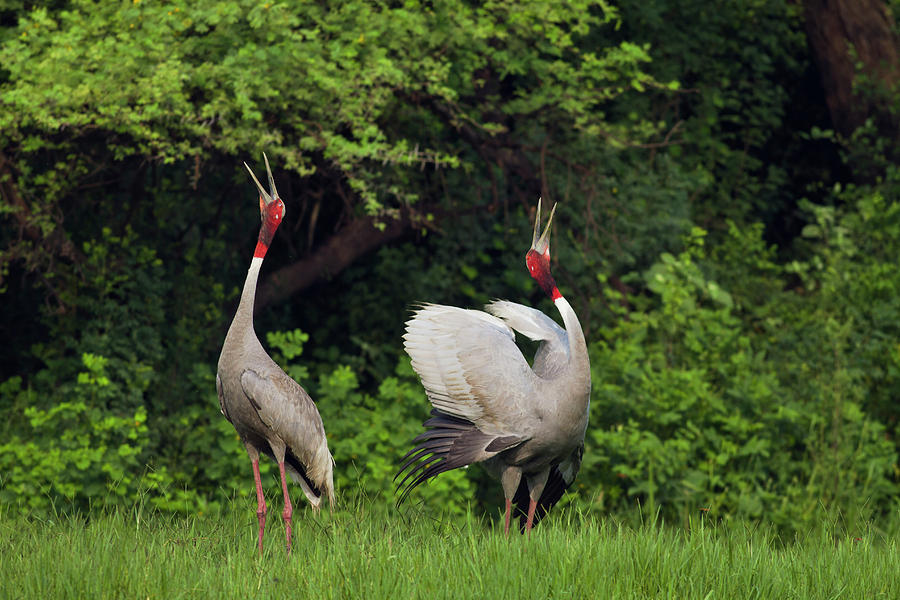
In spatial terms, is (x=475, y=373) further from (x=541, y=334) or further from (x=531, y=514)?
(x=531, y=514)

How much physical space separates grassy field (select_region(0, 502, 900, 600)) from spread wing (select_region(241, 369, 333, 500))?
28 centimetres

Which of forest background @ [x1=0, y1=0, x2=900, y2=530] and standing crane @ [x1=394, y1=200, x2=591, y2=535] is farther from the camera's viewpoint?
forest background @ [x1=0, y1=0, x2=900, y2=530]

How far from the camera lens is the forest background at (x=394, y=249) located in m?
7.16

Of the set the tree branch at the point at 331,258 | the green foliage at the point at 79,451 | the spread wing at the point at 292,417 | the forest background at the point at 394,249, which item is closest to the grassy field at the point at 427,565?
the spread wing at the point at 292,417

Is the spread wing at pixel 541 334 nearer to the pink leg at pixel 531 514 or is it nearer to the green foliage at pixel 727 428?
the pink leg at pixel 531 514

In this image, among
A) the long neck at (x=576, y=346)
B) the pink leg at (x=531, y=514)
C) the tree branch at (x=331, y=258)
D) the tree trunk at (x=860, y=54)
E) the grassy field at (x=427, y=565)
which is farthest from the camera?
the tree trunk at (x=860, y=54)

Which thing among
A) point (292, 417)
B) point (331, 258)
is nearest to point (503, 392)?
point (292, 417)

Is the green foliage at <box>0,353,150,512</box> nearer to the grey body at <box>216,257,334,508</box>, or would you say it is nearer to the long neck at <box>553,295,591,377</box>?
the grey body at <box>216,257,334,508</box>

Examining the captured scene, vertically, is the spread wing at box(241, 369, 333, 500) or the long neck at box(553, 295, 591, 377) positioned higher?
the long neck at box(553, 295, 591, 377)

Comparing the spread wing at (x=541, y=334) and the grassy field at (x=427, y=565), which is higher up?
the spread wing at (x=541, y=334)

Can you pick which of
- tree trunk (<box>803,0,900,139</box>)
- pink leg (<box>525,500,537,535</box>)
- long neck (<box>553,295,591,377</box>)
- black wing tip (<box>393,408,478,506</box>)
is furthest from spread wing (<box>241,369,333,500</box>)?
tree trunk (<box>803,0,900,139</box>)

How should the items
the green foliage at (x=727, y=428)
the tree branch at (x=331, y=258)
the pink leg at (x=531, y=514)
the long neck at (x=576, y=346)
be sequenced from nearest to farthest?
the long neck at (x=576, y=346)
the pink leg at (x=531, y=514)
the green foliage at (x=727, y=428)
the tree branch at (x=331, y=258)

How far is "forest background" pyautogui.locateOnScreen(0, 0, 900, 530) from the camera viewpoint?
7.16 metres

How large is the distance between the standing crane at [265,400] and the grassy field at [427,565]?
0.30 metres
